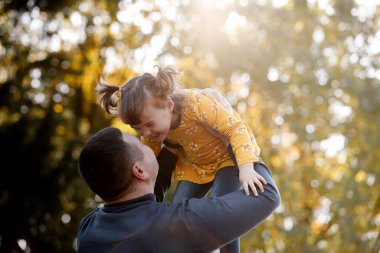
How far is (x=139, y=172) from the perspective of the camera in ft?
8.04

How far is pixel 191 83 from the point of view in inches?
541

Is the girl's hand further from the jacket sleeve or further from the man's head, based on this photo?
the jacket sleeve

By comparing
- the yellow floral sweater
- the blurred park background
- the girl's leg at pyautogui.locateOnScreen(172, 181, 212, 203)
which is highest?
the yellow floral sweater

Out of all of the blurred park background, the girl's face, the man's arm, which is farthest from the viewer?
the blurred park background

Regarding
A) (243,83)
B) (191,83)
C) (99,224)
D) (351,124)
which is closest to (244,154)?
(99,224)

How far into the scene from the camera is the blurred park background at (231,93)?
12344 millimetres

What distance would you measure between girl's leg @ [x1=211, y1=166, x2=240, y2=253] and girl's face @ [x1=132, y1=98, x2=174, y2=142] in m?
0.37

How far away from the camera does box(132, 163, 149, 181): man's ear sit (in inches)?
95.8

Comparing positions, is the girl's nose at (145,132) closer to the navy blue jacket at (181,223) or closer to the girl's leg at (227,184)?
the girl's leg at (227,184)

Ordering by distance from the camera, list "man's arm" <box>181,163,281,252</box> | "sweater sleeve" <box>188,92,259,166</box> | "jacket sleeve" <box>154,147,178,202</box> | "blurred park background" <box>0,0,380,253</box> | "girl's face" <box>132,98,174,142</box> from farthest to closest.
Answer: "blurred park background" <box>0,0,380,253</box>, "jacket sleeve" <box>154,147,178,202</box>, "girl's face" <box>132,98,174,142</box>, "sweater sleeve" <box>188,92,259,166</box>, "man's arm" <box>181,163,281,252</box>

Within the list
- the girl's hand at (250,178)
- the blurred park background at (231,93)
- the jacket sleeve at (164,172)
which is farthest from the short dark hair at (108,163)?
the blurred park background at (231,93)

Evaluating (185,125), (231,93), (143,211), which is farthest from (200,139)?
(231,93)

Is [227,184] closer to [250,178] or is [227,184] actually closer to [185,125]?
[185,125]

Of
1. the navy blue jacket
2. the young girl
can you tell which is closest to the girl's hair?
the young girl
